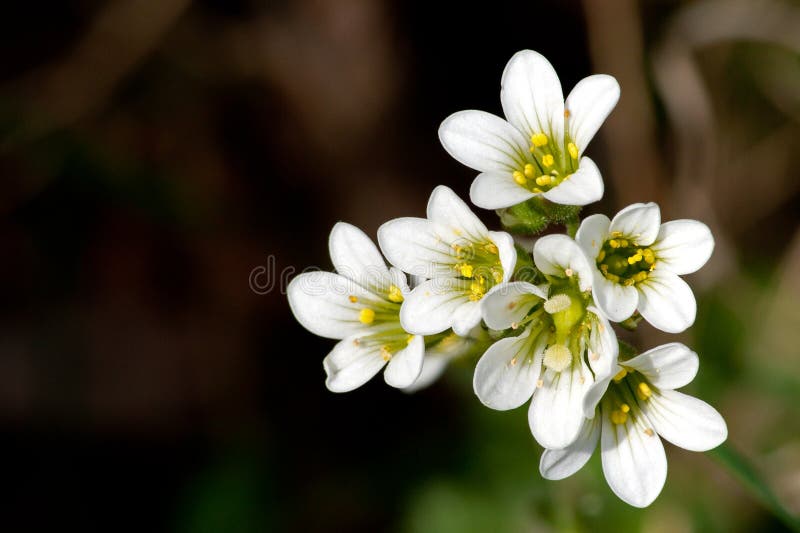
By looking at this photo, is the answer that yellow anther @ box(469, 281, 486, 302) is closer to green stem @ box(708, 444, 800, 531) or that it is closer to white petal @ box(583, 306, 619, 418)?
white petal @ box(583, 306, 619, 418)

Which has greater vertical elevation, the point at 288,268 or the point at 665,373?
the point at 288,268

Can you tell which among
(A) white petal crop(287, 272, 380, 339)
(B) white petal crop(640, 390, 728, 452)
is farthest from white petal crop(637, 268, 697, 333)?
(A) white petal crop(287, 272, 380, 339)

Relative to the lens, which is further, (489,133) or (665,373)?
(489,133)

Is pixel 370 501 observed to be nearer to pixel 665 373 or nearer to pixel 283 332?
pixel 283 332

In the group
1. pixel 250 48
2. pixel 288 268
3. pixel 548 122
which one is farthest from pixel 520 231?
pixel 250 48

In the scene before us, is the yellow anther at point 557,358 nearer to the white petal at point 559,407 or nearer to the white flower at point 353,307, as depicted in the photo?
the white petal at point 559,407

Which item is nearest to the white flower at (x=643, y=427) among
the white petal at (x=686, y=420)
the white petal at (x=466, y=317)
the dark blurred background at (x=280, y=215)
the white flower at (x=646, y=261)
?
the white petal at (x=686, y=420)
